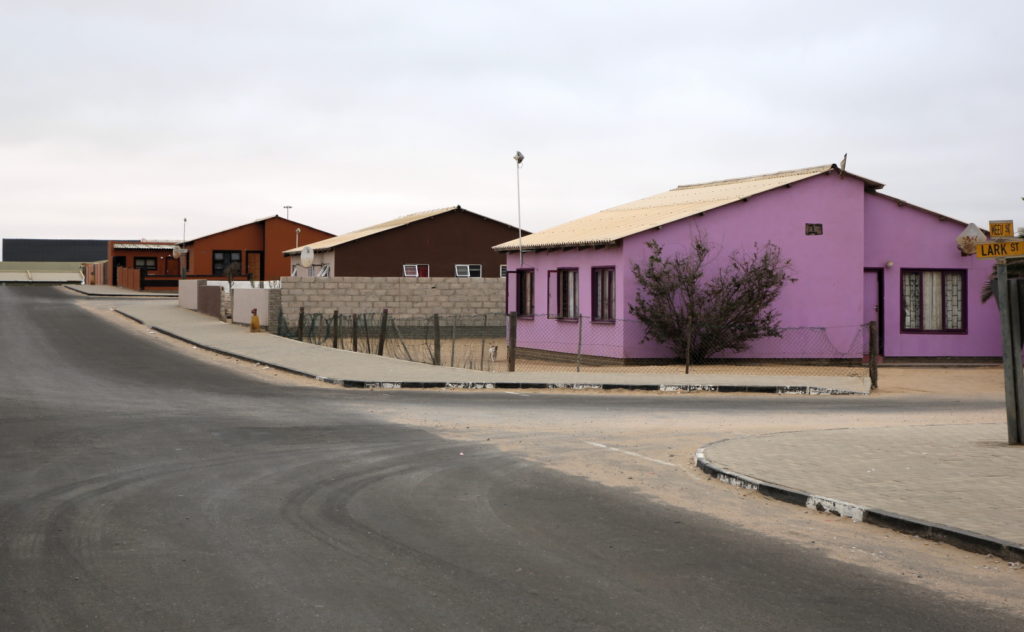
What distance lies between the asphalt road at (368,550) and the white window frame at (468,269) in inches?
1504

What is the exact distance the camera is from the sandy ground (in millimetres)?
7336

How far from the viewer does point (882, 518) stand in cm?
862

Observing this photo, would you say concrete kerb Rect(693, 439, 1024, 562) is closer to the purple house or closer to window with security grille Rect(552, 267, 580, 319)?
the purple house

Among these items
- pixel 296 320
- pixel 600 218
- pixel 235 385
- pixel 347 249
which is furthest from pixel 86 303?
pixel 235 385

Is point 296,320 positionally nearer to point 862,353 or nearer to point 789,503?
point 862,353

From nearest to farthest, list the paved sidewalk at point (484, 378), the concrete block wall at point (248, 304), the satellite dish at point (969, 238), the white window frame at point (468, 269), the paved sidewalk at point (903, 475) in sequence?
the paved sidewalk at point (903, 475), the paved sidewalk at point (484, 378), the satellite dish at point (969, 238), the concrete block wall at point (248, 304), the white window frame at point (468, 269)

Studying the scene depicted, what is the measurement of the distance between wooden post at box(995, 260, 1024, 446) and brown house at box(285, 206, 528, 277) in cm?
3895

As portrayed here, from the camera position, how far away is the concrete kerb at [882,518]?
25.0 feet

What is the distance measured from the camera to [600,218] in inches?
1341

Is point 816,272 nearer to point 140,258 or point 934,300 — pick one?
point 934,300

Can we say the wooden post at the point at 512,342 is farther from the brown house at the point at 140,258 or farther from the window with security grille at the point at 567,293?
the brown house at the point at 140,258

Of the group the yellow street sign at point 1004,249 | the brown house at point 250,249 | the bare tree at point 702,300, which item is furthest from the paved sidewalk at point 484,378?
the brown house at point 250,249

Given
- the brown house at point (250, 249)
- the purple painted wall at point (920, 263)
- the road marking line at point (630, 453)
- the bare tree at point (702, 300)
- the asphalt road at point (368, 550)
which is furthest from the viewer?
the brown house at point (250, 249)

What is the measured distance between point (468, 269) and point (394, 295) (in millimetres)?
12808
